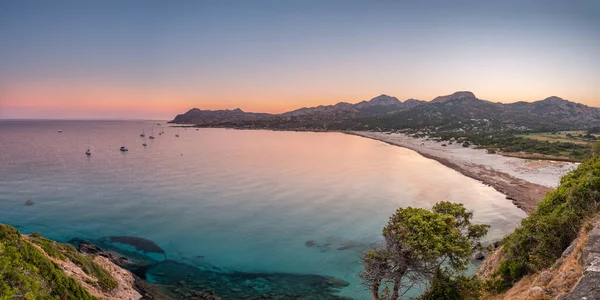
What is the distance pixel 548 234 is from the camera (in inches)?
492

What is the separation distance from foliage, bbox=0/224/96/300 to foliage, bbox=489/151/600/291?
18141 mm

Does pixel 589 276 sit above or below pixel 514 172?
above

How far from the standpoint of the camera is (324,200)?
42.8 m

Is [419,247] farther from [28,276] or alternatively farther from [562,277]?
[28,276]

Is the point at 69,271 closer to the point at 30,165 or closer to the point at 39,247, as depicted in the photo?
the point at 39,247

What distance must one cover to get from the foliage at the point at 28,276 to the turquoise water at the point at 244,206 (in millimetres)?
11628

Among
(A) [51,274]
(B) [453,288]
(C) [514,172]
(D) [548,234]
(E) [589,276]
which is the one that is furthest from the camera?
(C) [514,172]

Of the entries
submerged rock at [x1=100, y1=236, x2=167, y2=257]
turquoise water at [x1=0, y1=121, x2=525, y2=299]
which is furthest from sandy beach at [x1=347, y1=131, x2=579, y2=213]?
submerged rock at [x1=100, y1=236, x2=167, y2=257]

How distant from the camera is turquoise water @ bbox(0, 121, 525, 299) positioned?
26.5m

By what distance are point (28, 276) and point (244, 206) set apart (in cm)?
2948

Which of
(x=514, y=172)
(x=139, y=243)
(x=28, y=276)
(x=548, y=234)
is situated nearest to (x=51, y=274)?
(x=28, y=276)

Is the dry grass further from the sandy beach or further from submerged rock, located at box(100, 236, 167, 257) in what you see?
the sandy beach

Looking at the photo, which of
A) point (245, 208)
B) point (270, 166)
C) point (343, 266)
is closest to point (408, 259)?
point (343, 266)

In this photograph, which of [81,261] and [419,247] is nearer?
[419,247]
